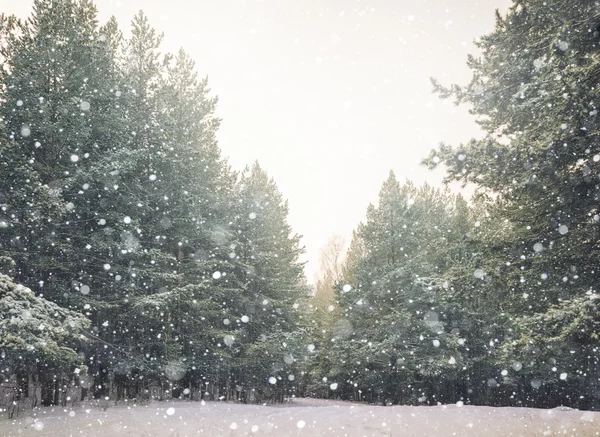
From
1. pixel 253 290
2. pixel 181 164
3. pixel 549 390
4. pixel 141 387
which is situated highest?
pixel 181 164

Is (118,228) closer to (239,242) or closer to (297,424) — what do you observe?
(239,242)

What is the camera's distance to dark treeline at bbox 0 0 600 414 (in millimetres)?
8992

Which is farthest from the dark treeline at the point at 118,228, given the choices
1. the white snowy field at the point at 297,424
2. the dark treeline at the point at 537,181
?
the dark treeline at the point at 537,181

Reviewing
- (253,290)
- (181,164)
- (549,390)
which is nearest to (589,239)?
(181,164)

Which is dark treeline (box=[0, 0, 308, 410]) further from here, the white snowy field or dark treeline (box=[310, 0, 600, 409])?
dark treeline (box=[310, 0, 600, 409])

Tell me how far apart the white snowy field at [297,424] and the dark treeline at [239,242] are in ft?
4.73

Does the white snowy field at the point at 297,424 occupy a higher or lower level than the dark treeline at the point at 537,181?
lower

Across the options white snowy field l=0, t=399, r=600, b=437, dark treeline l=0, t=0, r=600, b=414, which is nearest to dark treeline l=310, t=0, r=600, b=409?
dark treeline l=0, t=0, r=600, b=414

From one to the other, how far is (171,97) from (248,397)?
59.6 ft

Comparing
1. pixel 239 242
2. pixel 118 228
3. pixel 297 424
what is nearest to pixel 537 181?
pixel 297 424

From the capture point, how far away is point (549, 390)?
82.5 ft

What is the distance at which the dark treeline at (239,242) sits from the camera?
29.5 feet

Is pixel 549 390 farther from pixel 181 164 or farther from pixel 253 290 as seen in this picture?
pixel 181 164

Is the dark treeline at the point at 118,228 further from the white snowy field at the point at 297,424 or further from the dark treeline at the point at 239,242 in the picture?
the white snowy field at the point at 297,424
